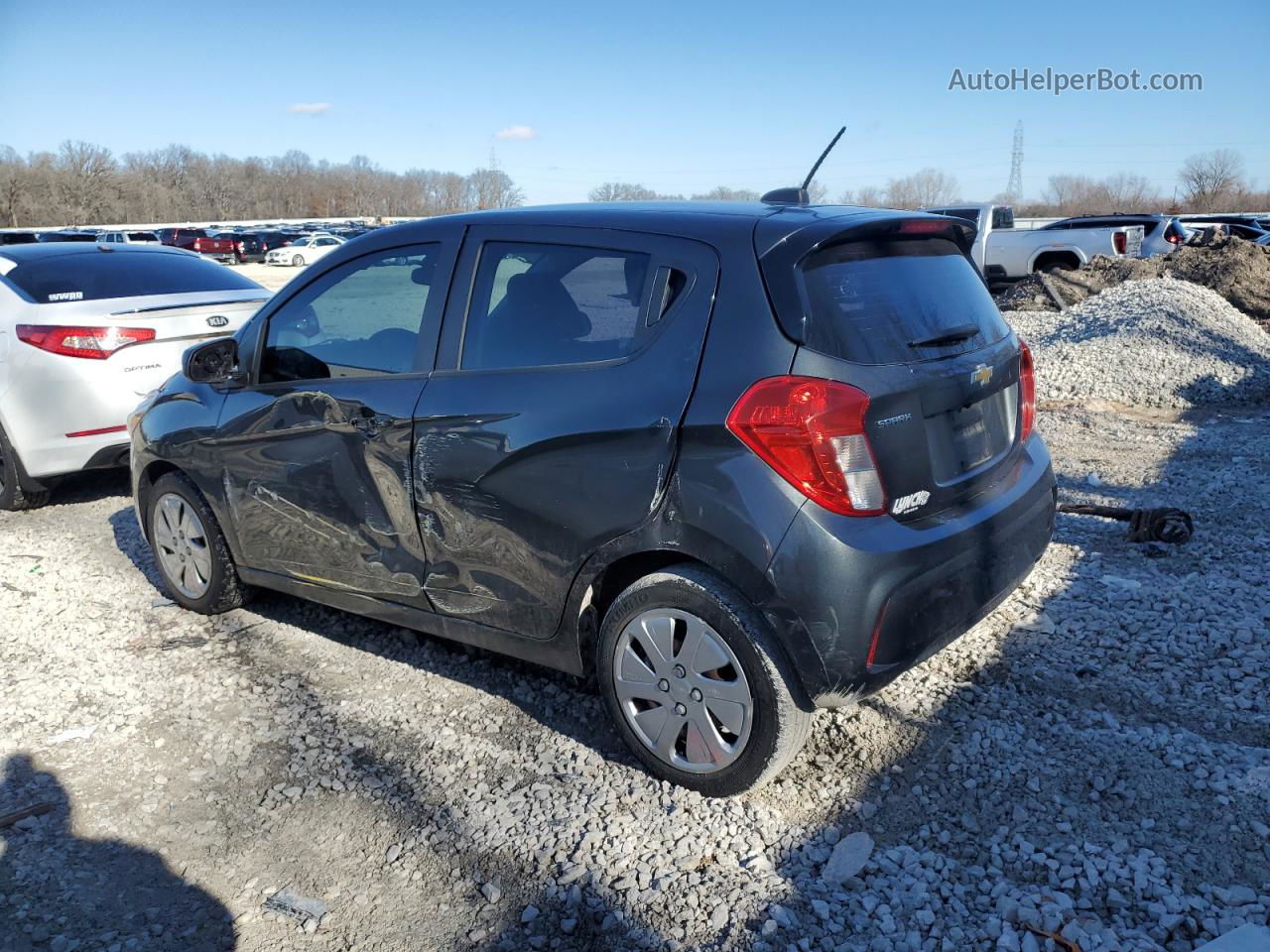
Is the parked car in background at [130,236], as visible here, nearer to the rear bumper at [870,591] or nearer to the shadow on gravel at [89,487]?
the shadow on gravel at [89,487]

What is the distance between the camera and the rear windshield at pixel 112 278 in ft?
22.0

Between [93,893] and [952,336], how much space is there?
322 cm

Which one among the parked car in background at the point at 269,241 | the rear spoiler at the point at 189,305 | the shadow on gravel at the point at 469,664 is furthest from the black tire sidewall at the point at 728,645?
the parked car in background at the point at 269,241

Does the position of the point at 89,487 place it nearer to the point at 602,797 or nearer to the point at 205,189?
the point at 602,797

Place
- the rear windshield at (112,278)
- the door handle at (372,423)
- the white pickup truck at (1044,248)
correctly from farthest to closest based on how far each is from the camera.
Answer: the white pickup truck at (1044,248), the rear windshield at (112,278), the door handle at (372,423)

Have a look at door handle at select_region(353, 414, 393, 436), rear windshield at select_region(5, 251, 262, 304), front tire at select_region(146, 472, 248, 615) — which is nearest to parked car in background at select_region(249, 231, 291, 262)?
rear windshield at select_region(5, 251, 262, 304)

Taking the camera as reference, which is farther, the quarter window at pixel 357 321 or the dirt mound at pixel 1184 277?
the dirt mound at pixel 1184 277

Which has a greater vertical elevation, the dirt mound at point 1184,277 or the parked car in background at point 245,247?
the parked car in background at point 245,247

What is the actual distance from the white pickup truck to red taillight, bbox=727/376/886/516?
738 inches

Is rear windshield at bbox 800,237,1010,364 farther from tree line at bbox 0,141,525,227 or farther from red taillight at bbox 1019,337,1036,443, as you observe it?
tree line at bbox 0,141,525,227

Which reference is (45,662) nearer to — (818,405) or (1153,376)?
(818,405)

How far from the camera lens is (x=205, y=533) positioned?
475 cm

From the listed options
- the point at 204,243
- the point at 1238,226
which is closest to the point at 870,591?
the point at 1238,226

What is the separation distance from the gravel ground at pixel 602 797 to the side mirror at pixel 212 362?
49.6 inches
